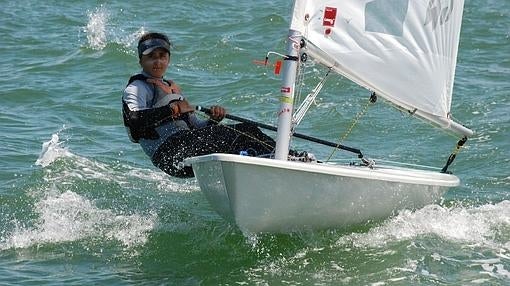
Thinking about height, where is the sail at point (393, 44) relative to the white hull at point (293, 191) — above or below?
above

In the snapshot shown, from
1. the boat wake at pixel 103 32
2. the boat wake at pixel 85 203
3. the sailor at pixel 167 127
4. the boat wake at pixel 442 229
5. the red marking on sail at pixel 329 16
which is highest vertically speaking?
the boat wake at pixel 103 32

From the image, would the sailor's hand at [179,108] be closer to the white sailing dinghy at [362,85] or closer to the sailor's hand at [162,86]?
the sailor's hand at [162,86]

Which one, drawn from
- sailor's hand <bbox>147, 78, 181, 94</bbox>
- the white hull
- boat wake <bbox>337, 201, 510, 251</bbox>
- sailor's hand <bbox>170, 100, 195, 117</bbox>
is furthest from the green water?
sailor's hand <bbox>147, 78, 181, 94</bbox>

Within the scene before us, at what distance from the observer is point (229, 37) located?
13.7 metres

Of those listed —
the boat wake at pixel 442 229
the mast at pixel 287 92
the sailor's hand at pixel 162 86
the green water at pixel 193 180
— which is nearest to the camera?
the mast at pixel 287 92

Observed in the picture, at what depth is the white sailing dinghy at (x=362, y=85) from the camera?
5586mm

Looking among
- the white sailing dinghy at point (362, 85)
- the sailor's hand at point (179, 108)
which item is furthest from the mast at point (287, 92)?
Result: the sailor's hand at point (179, 108)

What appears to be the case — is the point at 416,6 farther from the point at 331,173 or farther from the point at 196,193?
the point at 196,193

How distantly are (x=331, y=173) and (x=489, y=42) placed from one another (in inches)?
331

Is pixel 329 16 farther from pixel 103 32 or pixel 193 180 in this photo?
pixel 103 32

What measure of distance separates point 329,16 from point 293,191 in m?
1.03

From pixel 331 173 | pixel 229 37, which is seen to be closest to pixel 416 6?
pixel 331 173

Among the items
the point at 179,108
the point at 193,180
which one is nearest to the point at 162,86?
the point at 179,108

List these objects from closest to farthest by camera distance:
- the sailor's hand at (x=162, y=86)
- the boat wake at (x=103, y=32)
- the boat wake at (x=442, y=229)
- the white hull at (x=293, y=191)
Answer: the white hull at (x=293, y=191), the boat wake at (x=442, y=229), the sailor's hand at (x=162, y=86), the boat wake at (x=103, y=32)
